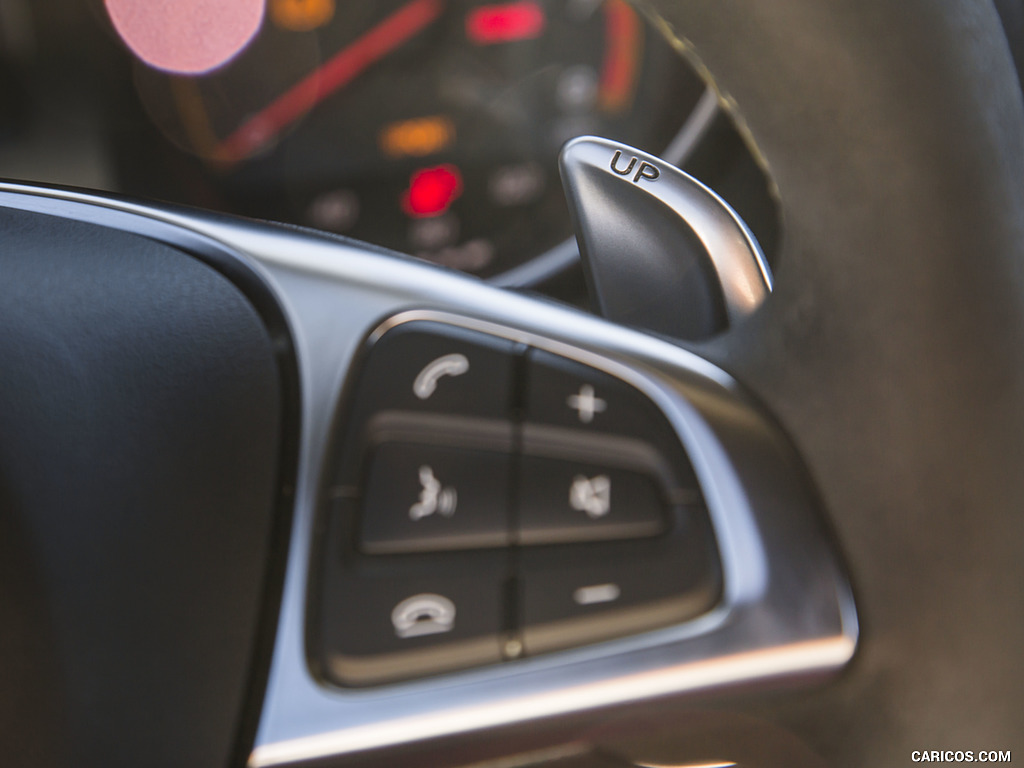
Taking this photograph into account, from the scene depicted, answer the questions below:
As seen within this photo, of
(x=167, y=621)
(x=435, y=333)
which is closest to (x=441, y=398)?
(x=435, y=333)

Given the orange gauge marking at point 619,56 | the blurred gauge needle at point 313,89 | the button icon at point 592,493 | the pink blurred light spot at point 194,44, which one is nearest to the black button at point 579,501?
the button icon at point 592,493

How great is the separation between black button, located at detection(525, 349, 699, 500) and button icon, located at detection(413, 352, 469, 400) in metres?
0.03

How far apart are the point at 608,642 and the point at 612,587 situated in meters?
0.02

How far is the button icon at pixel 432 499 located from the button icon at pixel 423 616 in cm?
3

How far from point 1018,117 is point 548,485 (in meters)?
0.20

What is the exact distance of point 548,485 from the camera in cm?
33

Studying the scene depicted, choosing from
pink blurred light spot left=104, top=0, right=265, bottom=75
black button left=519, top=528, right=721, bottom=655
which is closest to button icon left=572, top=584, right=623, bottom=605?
black button left=519, top=528, right=721, bottom=655

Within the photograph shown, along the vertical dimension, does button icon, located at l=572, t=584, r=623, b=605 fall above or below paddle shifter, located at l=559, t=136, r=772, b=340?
below

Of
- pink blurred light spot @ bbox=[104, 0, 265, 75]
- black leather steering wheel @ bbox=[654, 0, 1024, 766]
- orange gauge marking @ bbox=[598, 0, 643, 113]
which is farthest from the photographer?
orange gauge marking @ bbox=[598, 0, 643, 113]

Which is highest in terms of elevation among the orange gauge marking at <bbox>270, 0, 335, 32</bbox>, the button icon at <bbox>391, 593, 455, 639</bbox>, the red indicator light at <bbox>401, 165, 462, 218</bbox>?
the orange gauge marking at <bbox>270, 0, 335, 32</bbox>

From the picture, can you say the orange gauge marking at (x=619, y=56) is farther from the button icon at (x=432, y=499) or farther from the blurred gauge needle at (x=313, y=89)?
the button icon at (x=432, y=499)

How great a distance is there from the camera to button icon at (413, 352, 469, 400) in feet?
1.13

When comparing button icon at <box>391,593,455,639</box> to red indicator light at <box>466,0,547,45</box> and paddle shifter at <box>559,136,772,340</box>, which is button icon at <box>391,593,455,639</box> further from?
red indicator light at <box>466,0,547,45</box>

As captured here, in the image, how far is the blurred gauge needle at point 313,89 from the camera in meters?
1.95
